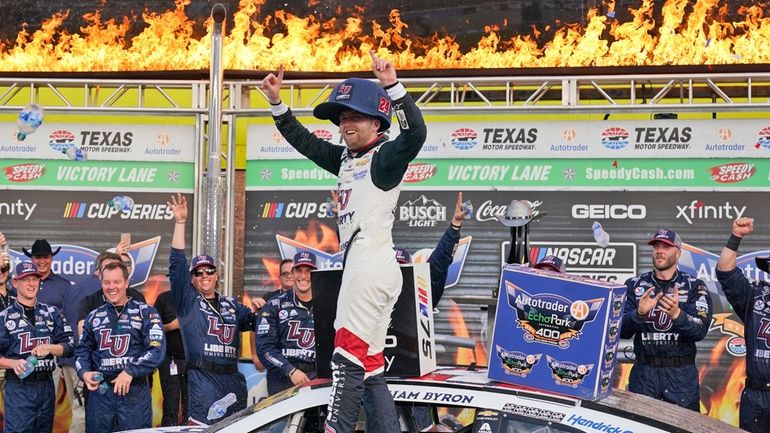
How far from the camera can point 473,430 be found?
455 centimetres

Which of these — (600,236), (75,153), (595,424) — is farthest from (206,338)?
(595,424)

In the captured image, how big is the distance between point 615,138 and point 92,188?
5184 millimetres

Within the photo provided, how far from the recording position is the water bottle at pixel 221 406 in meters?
8.16

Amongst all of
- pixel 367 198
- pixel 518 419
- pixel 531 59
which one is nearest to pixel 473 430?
pixel 518 419

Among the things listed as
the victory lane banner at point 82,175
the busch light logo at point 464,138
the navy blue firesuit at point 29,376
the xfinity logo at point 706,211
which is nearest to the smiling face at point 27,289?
the navy blue firesuit at point 29,376

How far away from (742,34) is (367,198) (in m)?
8.00

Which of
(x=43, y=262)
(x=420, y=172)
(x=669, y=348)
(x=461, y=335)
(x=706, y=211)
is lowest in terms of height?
(x=461, y=335)

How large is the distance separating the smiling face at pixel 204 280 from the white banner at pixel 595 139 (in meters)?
2.26

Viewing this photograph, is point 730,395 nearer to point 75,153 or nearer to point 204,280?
point 204,280

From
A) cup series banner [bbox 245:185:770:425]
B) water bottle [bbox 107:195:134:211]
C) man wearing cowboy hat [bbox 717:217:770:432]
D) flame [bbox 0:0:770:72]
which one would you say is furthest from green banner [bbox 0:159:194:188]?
man wearing cowboy hat [bbox 717:217:770:432]

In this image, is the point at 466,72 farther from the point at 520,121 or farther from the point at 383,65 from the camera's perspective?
the point at 383,65

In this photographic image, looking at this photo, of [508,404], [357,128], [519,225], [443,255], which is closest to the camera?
[508,404]

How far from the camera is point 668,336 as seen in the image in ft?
25.5

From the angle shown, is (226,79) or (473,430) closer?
(473,430)
